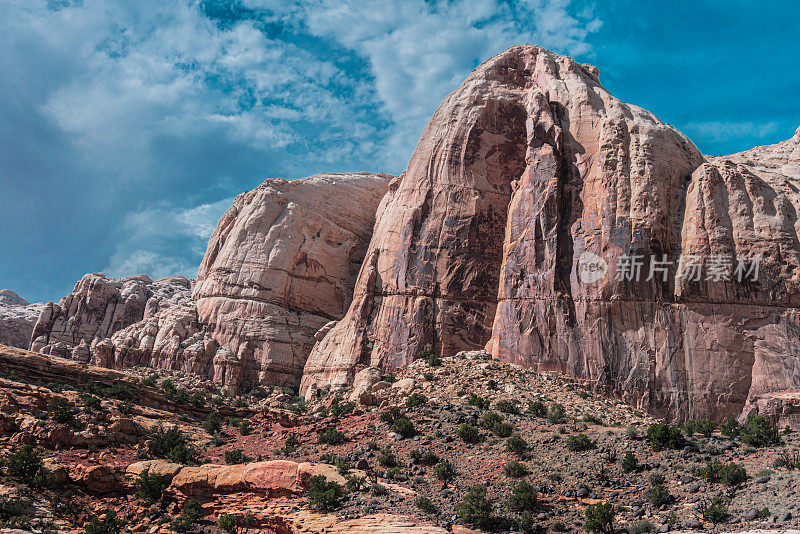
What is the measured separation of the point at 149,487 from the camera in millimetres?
26812

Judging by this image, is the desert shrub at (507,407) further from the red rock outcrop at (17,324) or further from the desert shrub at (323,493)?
the red rock outcrop at (17,324)

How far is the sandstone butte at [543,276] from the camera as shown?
136 ft


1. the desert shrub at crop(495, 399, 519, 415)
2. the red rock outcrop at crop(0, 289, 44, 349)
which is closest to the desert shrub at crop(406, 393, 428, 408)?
the desert shrub at crop(495, 399, 519, 415)

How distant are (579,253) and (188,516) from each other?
98.5 feet

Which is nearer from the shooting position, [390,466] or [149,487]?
[149,487]

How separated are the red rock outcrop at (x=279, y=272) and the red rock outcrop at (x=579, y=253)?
8.12 meters

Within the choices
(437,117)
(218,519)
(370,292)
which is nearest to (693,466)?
(218,519)

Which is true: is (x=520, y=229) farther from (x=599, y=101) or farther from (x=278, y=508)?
(x=278, y=508)

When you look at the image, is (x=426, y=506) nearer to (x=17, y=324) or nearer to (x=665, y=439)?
(x=665, y=439)

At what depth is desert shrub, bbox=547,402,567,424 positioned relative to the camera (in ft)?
107

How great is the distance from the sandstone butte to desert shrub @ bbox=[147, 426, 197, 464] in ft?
50.9

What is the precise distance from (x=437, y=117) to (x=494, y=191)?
930cm

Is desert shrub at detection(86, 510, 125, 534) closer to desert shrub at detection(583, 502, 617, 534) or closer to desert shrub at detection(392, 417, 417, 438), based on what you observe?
desert shrub at detection(392, 417, 417, 438)

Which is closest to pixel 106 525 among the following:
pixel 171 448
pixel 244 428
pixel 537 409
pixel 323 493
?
pixel 171 448
